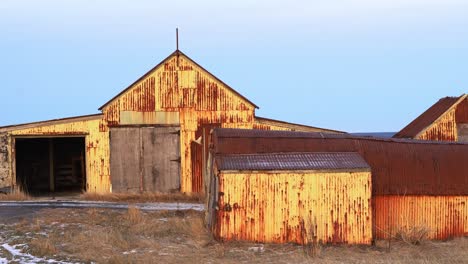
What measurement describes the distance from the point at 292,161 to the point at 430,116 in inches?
574

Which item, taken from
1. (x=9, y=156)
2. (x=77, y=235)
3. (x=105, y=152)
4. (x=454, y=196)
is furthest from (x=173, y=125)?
(x=454, y=196)

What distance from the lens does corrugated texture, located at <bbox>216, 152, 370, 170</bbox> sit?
14.9 metres

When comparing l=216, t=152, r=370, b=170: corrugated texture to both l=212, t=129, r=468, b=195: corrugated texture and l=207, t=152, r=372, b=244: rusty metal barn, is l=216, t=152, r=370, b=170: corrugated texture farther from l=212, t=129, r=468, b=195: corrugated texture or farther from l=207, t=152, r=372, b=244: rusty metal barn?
l=212, t=129, r=468, b=195: corrugated texture

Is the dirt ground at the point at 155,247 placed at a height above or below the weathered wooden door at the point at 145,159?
below

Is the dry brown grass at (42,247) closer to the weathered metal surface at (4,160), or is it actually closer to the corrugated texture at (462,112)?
the weathered metal surface at (4,160)

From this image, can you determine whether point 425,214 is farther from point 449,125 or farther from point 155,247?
point 449,125

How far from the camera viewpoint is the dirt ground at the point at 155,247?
1240 cm

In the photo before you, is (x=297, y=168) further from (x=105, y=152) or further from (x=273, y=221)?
(x=105, y=152)

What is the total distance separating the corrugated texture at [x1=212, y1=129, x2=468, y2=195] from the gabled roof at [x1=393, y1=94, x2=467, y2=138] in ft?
32.8

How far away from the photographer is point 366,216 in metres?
14.8

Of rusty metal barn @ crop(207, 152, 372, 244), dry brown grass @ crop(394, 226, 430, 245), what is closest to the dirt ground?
dry brown grass @ crop(394, 226, 430, 245)

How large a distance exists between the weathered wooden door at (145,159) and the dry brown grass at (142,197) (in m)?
0.60

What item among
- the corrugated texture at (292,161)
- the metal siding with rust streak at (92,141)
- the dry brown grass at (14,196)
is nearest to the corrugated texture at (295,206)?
the corrugated texture at (292,161)

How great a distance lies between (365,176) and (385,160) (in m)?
1.46
